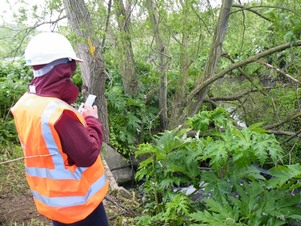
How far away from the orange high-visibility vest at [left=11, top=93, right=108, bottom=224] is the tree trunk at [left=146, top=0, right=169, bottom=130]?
4253mm

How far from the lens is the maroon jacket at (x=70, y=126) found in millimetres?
1864

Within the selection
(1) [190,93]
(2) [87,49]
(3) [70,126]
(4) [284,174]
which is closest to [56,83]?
(3) [70,126]

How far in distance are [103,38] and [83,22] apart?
412 mm

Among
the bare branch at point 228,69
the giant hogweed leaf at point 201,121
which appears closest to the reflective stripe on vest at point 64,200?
the giant hogweed leaf at point 201,121

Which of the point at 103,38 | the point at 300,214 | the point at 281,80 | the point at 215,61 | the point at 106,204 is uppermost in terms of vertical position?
the point at 103,38

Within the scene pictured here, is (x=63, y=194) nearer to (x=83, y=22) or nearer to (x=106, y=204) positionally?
(x=106, y=204)

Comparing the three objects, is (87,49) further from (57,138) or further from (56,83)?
(57,138)

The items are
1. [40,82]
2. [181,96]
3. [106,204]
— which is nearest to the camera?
[40,82]

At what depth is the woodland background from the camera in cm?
294

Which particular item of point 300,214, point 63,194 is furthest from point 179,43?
point 63,194

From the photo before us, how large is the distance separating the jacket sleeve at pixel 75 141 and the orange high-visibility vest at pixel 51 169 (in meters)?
0.03

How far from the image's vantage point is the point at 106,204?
159 inches

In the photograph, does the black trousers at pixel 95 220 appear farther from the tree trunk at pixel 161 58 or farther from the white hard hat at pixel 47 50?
the tree trunk at pixel 161 58

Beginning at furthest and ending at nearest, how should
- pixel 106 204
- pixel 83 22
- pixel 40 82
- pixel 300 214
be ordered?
pixel 83 22 < pixel 106 204 < pixel 300 214 < pixel 40 82
